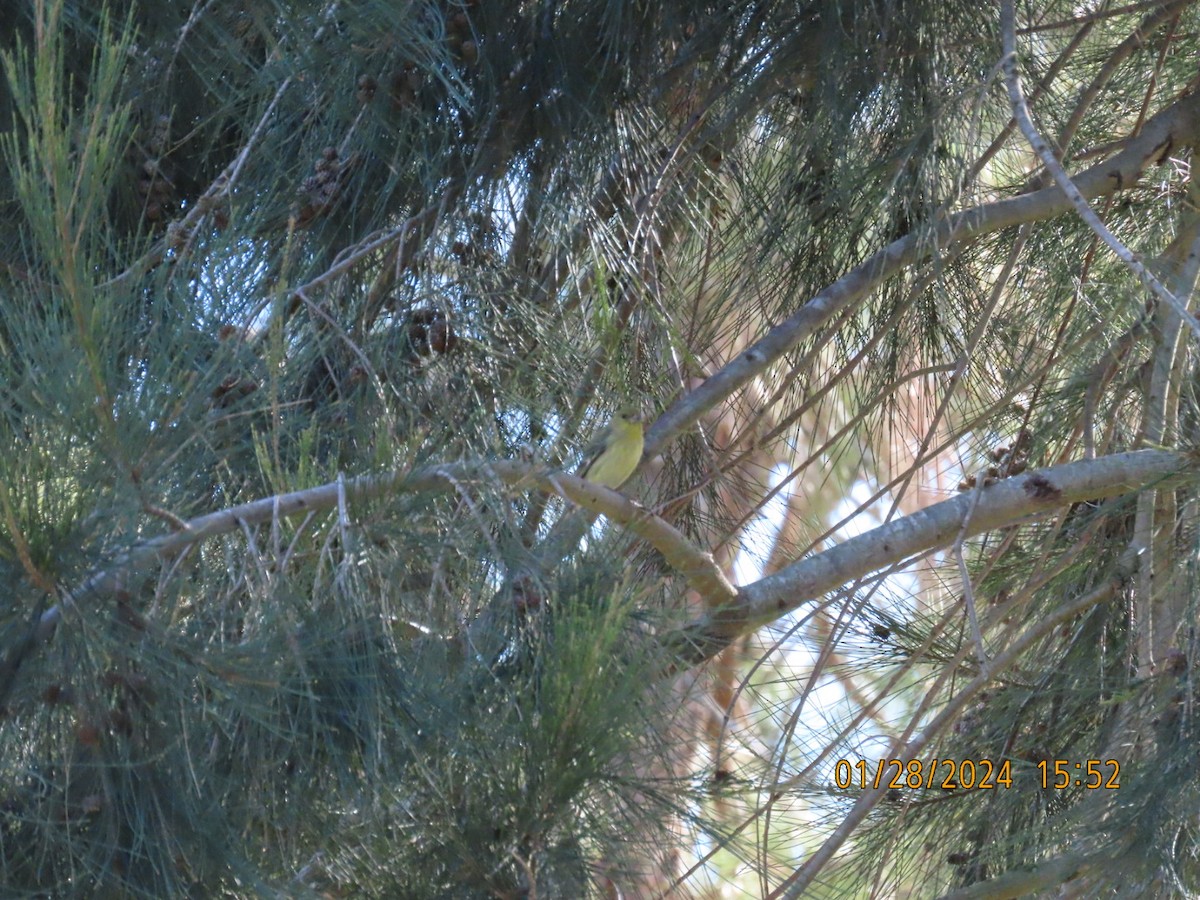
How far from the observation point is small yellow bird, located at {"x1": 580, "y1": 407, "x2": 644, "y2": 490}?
2.37 meters

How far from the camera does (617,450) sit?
267 centimetres

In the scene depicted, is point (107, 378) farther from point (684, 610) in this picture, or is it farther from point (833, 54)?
point (833, 54)

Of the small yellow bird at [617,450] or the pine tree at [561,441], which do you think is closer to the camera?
the pine tree at [561,441]

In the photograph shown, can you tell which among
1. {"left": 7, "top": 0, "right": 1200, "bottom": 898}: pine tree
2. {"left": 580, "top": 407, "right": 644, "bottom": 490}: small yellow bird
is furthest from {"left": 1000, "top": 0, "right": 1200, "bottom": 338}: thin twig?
{"left": 580, "top": 407, "right": 644, "bottom": 490}: small yellow bird

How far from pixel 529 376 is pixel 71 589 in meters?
1.00

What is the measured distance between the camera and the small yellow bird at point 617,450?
7.79 feet

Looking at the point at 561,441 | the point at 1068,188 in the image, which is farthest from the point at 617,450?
the point at 1068,188

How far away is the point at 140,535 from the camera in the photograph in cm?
133

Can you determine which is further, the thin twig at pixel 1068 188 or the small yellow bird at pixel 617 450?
the small yellow bird at pixel 617 450

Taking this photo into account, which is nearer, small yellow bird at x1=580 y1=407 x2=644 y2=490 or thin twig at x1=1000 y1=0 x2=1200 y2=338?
thin twig at x1=1000 y1=0 x2=1200 y2=338

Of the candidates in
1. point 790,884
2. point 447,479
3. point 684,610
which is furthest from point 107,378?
point 790,884

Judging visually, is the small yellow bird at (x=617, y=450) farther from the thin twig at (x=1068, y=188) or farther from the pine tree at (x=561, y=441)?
the thin twig at (x=1068, y=188)

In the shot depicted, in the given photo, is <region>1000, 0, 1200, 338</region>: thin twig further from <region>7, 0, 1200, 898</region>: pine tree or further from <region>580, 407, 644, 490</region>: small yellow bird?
<region>580, 407, 644, 490</region>: small yellow bird

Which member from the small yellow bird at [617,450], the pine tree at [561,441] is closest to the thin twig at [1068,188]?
A: the pine tree at [561,441]
